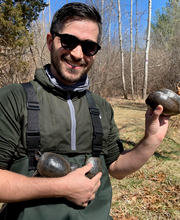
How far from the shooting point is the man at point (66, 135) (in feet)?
3.81

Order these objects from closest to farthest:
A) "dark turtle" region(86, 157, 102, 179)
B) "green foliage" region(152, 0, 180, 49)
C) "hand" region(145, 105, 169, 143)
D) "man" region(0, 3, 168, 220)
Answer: "man" region(0, 3, 168, 220), "dark turtle" region(86, 157, 102, 179), "hand" region(145, 105, 169, 143), "green foliage" region(152, 0, 180, 49)

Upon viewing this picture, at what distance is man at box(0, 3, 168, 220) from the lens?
3.81 feet

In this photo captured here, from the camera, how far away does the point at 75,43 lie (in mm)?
1517

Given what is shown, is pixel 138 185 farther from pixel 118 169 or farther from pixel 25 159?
pixel 25 159

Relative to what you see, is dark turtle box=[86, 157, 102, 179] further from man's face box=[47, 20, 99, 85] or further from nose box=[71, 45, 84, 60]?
nose box=[71, 45, 84, 60]

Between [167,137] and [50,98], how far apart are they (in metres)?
5.89

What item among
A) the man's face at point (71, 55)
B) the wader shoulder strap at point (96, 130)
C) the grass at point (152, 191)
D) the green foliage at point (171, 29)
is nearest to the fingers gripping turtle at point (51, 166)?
the wader shoulder strap at point (96, 130)

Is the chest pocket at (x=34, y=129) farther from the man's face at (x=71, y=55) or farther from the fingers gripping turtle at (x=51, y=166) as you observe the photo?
the man's face at (x=71, y=55)

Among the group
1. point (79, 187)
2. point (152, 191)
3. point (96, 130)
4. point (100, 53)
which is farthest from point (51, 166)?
point (100, 53)

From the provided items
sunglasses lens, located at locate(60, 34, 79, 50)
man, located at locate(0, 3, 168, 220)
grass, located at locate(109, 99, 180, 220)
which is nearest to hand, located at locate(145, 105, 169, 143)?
man, located at locate(0, 3, 168, 220)

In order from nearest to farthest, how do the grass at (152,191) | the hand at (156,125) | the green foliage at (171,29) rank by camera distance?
the hand at (156,125) < the grass at (152,191) < the green foliage at (171,29)

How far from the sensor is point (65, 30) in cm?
152

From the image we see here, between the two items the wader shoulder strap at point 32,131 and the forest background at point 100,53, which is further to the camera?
the forest background at point 100,53

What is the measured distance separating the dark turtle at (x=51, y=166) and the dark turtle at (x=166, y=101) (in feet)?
2.71
